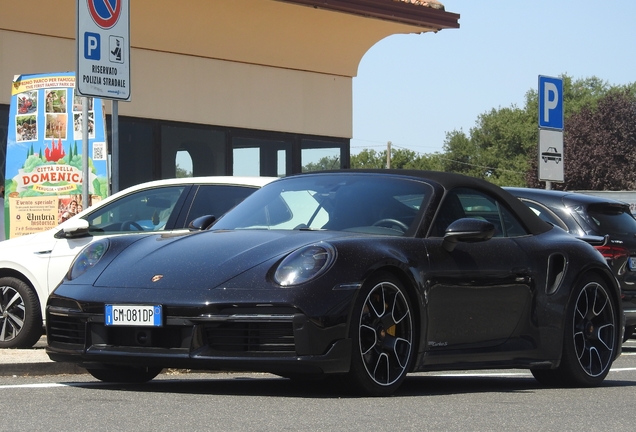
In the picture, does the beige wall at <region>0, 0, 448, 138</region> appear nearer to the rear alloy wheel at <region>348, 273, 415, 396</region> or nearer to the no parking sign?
the no parking sign

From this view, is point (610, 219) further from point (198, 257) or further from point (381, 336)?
point (198, 257)

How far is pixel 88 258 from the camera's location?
750cm

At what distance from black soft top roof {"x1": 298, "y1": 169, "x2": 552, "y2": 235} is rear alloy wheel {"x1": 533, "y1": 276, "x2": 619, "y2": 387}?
1.67ft

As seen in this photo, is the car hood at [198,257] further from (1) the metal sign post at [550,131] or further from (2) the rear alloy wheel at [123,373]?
(1) the metal sign post at [550,131]

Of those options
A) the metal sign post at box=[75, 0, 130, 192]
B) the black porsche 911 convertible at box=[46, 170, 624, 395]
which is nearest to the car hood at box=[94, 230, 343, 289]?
the black porsche 911 convertible at box=[46, 170, 624, 395]

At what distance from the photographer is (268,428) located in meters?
5.44

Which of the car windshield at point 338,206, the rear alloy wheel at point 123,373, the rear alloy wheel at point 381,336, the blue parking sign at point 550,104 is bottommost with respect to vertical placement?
the rear alloy wheel at point 123,373

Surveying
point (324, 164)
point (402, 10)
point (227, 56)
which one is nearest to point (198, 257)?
point (227, 56)

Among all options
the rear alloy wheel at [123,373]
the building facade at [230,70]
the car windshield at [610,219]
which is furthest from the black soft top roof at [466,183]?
the building facade at [230,70]

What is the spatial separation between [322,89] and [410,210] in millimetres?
13774

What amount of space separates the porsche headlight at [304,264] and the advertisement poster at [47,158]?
Answer: 6.54m

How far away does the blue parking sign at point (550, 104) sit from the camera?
1722 cm

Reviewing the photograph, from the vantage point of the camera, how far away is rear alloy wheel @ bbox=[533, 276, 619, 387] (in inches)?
328

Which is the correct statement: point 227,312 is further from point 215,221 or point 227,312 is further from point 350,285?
point 215,221
